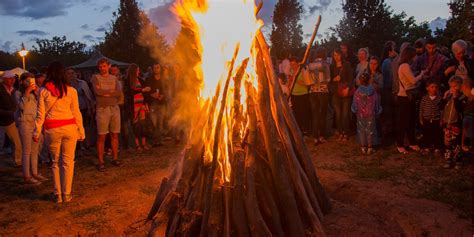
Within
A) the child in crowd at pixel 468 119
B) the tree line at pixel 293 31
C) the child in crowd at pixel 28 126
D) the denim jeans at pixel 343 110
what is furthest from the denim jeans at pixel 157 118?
the tree line at pixel 293 31

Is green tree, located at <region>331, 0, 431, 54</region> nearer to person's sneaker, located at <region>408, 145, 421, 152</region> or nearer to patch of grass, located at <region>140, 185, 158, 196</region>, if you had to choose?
person's sneaker, located at <region>408, 145, 421, 152</region>

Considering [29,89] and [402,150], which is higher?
[29,89]

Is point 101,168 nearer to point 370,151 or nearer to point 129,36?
point 370,151

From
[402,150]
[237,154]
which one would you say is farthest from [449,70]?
[237,154]

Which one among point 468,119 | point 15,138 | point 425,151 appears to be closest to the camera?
point 468,119

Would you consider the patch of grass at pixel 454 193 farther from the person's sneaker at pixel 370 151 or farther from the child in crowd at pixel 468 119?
the person's sneaker at pixel 370 151

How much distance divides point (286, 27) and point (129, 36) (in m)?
12.9

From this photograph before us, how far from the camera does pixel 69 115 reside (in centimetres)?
613

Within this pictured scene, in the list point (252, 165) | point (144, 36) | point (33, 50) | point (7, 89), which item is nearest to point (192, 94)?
point (7, 89)

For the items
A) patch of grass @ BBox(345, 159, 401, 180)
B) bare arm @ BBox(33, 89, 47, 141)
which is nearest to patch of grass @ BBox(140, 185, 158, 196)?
bare arm @ BBox(33, 89, 47, 141)

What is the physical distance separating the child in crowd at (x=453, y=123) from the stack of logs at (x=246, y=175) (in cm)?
379

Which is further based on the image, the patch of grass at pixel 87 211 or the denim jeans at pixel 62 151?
the denim jeans at pixel 62 151

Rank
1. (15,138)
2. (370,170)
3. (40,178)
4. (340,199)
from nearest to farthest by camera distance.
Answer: (340,199)
(370,170)
(40,178)
(15,138)

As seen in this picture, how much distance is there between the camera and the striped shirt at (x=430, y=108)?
766 centimetres
